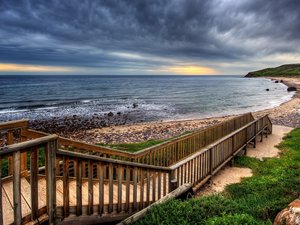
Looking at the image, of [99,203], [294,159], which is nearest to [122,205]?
[99,203]

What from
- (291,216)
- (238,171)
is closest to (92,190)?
(291,216)

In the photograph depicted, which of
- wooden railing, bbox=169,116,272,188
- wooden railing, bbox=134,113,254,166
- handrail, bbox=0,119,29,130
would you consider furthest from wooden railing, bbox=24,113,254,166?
wooden railing, bbox=169,116,272,188

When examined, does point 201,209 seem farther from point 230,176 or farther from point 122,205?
point 230,176

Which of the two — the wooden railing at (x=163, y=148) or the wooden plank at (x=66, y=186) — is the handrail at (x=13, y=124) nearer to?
the wooden railing at (x=163, y=148)

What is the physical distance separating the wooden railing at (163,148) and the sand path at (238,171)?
1.41 meters

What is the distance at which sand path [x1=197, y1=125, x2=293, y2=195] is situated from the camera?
8292 millimetres

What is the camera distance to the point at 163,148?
8.20 m

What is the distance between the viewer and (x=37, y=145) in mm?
3119

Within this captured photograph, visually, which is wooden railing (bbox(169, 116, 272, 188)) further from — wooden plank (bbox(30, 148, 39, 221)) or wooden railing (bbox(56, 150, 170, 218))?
wooden plank (bbox(30, 148, 39, 221))

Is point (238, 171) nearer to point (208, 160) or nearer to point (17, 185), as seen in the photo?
point (208, 160)

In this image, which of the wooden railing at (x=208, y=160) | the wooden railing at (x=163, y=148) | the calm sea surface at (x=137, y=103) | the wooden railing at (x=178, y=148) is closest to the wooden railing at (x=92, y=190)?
the wooden railing at (x=163, y=148)

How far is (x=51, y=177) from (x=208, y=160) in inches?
243

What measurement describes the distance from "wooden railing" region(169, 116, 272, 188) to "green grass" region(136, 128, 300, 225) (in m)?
0.84

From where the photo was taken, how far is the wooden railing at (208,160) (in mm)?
7048
